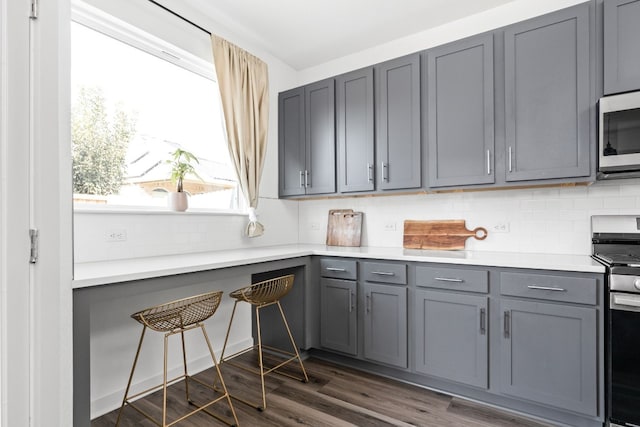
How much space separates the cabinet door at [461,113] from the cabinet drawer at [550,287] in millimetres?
739

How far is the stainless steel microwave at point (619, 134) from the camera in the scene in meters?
1.97

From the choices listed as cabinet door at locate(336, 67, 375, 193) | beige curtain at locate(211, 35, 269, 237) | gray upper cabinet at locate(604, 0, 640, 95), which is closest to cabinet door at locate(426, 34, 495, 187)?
cabinet door at locate(336, 67, 375, 193)

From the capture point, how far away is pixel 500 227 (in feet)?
9.07

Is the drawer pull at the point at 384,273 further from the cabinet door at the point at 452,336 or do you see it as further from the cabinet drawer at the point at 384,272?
the cabinet door at the point at 452,336

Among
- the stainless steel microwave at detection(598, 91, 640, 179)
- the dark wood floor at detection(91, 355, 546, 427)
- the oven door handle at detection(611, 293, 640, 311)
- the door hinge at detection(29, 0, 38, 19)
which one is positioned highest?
the door hinge at detection(29, 0, 38, 19)

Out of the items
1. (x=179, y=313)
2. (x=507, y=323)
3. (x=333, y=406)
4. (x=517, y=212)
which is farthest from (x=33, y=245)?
(x=517, y=212)

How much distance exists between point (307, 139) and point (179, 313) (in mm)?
2104

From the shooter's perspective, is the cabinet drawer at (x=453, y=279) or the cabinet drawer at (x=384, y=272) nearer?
the cabinet drawer at (x=453, y=279)

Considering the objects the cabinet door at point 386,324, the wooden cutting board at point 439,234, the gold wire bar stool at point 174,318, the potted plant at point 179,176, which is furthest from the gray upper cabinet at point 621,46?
the potted plant at point 179,176

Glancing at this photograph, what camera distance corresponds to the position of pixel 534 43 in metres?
2.31

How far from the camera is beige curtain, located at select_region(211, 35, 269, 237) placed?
2.92 meters

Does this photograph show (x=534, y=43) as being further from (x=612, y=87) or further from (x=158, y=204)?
(x=158, y=204)

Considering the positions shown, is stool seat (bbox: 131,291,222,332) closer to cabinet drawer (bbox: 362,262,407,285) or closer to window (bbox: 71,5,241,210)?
window (bbox: 71,5,241,210)

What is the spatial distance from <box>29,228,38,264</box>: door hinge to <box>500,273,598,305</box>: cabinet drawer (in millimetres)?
2345
